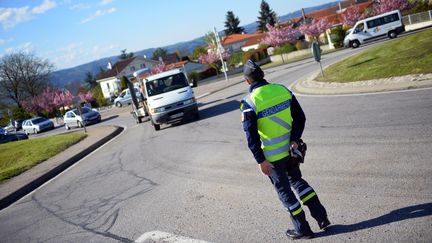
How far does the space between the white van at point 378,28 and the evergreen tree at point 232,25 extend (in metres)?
73.2

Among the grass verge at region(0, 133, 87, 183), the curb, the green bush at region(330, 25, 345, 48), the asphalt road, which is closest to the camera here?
the asphalt road

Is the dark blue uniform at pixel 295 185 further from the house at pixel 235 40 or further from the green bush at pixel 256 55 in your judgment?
the house at pixel 235 40

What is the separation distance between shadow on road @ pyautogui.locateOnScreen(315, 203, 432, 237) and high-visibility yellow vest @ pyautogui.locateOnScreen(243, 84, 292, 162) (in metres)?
1.04

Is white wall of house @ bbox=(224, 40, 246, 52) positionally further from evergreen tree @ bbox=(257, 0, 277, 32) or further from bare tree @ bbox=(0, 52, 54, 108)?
bare tree @ bbox=(0, 52, 54, 108)

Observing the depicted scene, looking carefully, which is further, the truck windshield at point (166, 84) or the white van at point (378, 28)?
the white van at point (378, 28)

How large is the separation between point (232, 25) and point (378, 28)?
2960 inches

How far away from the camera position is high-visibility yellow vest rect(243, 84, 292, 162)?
166 inches

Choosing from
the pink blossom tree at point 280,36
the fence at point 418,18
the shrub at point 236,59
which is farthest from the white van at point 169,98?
the shrub at point 236,59

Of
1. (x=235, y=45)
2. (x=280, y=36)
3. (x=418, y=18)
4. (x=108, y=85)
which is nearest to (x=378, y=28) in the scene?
(x=418, y=18)

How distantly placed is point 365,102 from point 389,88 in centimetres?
163

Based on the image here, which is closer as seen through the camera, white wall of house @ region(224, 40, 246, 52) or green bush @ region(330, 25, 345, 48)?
green bush @ region(330, 25, 345, 48)

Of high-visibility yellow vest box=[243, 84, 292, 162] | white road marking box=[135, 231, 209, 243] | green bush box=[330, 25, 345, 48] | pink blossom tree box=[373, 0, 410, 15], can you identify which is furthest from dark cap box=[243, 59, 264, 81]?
pink blossom tree box=[373, 0, 410, 15]

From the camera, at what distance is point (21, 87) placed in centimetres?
7075

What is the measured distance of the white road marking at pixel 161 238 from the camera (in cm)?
512
